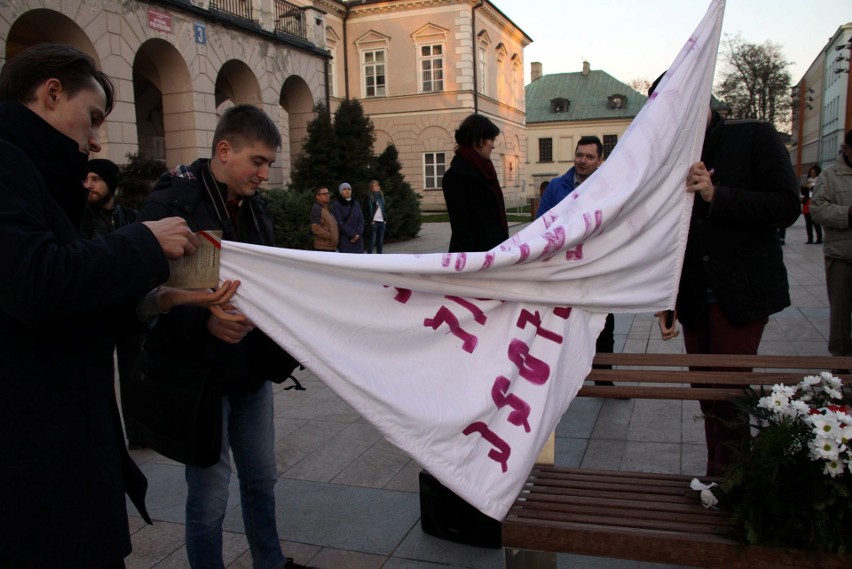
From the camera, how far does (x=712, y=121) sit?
333 cm

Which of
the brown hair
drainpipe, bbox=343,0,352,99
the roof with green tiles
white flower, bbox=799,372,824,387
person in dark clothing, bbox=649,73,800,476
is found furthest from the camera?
the roof with green tiles

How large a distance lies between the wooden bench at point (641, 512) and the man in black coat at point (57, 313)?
142cm

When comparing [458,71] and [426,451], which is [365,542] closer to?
[426,451]

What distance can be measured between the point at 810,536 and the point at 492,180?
158 inches

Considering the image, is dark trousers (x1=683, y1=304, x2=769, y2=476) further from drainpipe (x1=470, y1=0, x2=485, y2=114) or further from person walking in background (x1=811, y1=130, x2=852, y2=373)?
drainpipe (x1=470, y1=0, x2=485, y2=114)

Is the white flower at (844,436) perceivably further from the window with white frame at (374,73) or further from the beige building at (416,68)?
the window with white frame at (374,73)

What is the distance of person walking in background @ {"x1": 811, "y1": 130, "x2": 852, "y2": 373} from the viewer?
19.5 ft

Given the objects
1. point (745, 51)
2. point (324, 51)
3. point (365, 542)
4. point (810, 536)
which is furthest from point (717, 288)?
point (745, 51)

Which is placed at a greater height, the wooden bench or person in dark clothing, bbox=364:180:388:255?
person in dark clothing, bbox=364:180:388:255

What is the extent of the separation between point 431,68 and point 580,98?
114 ft

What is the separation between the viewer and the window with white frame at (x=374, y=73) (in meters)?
42.7

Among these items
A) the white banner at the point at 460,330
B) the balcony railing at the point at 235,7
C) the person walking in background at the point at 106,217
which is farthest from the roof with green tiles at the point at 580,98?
the white banner at the point at 460,330

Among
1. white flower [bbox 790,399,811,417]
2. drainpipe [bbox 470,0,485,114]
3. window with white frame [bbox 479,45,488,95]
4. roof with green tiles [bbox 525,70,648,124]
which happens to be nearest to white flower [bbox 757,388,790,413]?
white flower [bbox 790,399,811,417]

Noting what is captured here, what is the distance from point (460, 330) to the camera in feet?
8.63
